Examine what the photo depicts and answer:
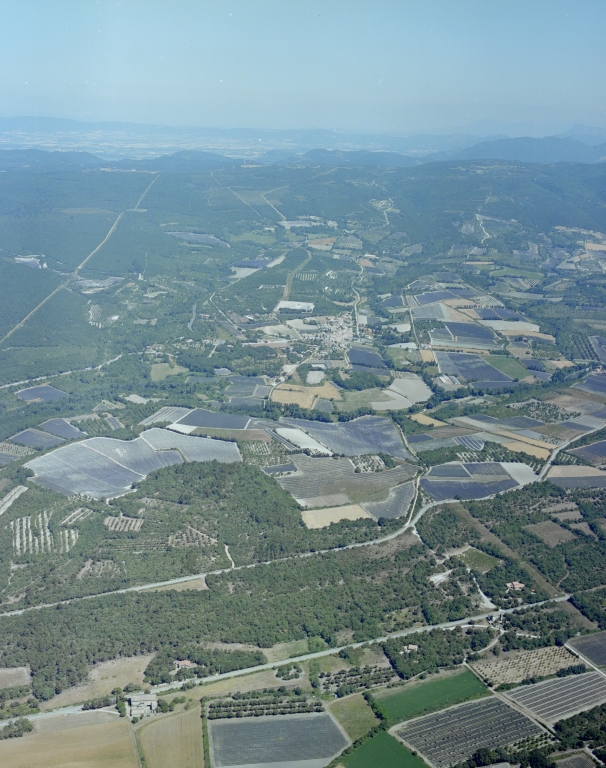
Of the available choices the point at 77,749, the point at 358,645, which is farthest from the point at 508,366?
the point at 77,749

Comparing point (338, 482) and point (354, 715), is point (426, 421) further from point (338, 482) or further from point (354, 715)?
point (354, 715)

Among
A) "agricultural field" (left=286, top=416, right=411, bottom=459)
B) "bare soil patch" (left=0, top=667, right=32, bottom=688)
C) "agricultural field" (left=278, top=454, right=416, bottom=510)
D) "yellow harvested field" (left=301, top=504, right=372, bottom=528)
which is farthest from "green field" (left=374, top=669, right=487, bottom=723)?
"agricultural field" (left=286, top=416, right=411, bottom=459)

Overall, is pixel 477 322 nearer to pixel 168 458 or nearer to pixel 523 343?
pixel 523 343

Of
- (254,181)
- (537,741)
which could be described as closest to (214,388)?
(537,741)

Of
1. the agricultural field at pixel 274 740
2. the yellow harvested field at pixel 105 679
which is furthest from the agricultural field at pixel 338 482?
the agricultural field at pixel 274 740

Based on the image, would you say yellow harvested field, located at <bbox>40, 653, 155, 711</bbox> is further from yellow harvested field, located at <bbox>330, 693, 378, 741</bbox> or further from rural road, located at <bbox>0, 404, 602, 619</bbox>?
yellow harvested field, located at <bbox>330, 693, 378, 741</bbox>

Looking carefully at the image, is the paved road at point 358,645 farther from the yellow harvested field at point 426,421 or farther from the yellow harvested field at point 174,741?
the yellow harvested field at point 426,421

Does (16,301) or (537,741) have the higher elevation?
(16,301)
